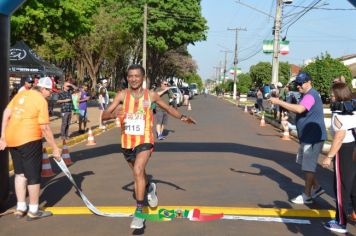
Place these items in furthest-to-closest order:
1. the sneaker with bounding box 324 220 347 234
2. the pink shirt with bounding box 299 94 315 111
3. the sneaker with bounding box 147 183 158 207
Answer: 1. the pink shirt with bounding box 299 94 315 111
2. the sneaker with bounding box 147 183 158 207
3. the sneaker with bounding box 324 220 347 234

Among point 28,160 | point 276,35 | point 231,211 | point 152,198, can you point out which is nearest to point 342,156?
point 231,211

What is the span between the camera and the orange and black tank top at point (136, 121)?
6082 millimetres

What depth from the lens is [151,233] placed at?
569 centimetres

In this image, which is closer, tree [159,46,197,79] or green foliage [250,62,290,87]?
tree [159,46,197,79]

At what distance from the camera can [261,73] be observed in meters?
112

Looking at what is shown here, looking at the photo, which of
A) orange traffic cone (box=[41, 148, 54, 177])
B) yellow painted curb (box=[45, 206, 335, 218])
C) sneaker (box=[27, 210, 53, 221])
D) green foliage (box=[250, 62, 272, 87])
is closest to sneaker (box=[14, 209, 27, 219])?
sneaker (box=[27, 210, 53, 221])

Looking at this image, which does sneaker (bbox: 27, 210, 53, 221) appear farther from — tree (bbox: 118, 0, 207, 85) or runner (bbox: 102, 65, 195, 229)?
tree (bbox: 118, 0, 207, 85)

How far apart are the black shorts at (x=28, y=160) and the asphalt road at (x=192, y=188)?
59 cm

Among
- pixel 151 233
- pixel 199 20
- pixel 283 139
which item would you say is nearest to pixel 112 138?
pixel 283 139

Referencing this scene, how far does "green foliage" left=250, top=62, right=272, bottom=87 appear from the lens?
362ft

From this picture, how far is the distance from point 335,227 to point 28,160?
3.88 metres

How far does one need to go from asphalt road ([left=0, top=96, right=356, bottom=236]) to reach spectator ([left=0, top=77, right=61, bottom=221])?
0.39 m

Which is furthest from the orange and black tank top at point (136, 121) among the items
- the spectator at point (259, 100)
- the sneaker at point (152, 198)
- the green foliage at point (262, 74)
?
the green foliage at point (262, 74)

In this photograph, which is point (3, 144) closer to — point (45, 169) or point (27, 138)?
point (27, 138)
